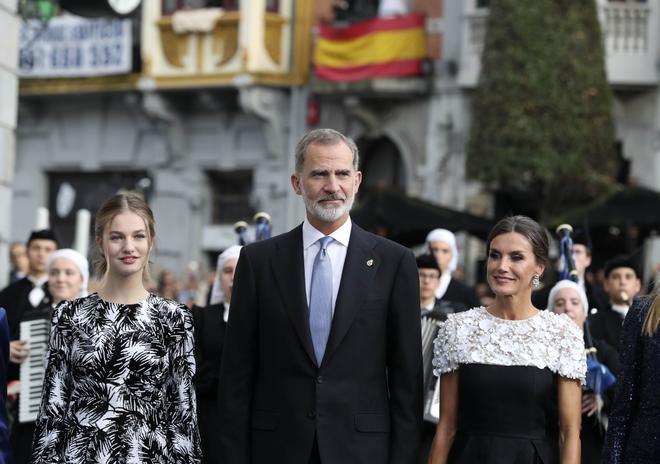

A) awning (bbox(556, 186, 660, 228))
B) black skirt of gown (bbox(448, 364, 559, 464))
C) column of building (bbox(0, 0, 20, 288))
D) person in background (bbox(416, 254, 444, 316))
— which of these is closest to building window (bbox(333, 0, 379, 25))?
awning (bbox(556, 186, 660, 228))

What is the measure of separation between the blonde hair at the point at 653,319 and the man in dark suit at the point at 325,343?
0.96 meters

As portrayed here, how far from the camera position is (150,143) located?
28.2 m

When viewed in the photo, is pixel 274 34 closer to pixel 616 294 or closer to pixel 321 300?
pixel 616 294

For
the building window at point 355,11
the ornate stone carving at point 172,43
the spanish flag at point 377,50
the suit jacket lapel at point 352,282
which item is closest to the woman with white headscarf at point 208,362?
the suit jacket lapel at point 352,282

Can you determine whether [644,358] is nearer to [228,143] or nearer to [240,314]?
[240,314]

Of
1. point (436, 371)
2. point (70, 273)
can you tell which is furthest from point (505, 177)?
point (436, 371)

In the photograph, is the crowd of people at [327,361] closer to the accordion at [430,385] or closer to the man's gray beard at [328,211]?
the man's gray beard at [328,211]

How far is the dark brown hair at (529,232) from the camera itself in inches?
267

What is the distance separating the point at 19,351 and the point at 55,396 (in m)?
2.58

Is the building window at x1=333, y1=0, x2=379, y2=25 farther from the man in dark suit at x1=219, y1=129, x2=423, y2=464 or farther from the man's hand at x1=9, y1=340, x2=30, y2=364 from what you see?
the man in dark suit at x1=219, y1=129, x2=423, y2=464

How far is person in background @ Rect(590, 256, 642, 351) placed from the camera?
10.3 m

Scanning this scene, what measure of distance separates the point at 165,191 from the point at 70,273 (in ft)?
60.1

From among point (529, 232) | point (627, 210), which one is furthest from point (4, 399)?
point (627, 210)

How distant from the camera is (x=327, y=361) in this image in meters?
6.22
